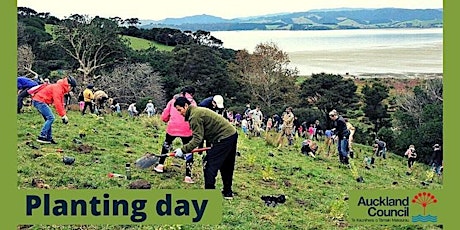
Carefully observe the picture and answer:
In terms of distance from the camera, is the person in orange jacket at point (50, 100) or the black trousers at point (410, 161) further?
the person in orange jacket at point (50, 100)

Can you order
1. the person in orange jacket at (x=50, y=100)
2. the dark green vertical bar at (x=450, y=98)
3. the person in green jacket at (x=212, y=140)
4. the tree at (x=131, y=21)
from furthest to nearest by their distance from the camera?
the tree at (x=131, y=21) < the person in orange jacket at (x=50, y=100) < the dark green vertical bar at (x=450, y=98) < the person in green jacket at (x=212, y=140)

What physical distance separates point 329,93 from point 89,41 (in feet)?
11.0

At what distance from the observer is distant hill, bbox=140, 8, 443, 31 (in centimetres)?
1062

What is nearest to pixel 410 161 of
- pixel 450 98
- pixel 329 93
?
pixel 450 98

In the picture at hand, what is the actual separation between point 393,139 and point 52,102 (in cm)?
463

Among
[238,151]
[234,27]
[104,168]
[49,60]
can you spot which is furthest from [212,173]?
[49,60]

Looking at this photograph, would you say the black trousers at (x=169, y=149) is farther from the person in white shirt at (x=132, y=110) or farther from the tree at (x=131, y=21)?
the tree at (x=131, y=21)

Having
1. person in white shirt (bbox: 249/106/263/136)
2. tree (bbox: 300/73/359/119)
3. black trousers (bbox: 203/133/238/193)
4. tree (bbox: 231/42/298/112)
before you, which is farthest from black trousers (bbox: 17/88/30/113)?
tree (bbox: 300/73/359/119)

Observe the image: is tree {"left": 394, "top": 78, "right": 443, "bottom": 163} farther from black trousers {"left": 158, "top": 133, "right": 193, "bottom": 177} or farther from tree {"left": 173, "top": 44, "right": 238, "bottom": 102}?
black trousers {"left": 158, "top": 133, "right": 193, "bottom": 177}

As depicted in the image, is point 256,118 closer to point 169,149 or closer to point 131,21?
point 169,149

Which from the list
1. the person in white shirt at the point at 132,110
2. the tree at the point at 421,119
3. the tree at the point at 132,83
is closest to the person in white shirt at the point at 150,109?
the tree at the point at 132,83

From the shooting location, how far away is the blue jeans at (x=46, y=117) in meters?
10.5

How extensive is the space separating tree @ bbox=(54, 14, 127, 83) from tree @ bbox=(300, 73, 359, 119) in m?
2.58

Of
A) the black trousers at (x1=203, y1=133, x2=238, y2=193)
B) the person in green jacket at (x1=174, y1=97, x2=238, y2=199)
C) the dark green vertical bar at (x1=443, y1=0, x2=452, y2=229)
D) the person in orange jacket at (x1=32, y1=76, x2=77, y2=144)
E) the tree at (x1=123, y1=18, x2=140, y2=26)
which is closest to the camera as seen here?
the person in green jacket at (x1=174, y1=97, x2=238, y2=199)
